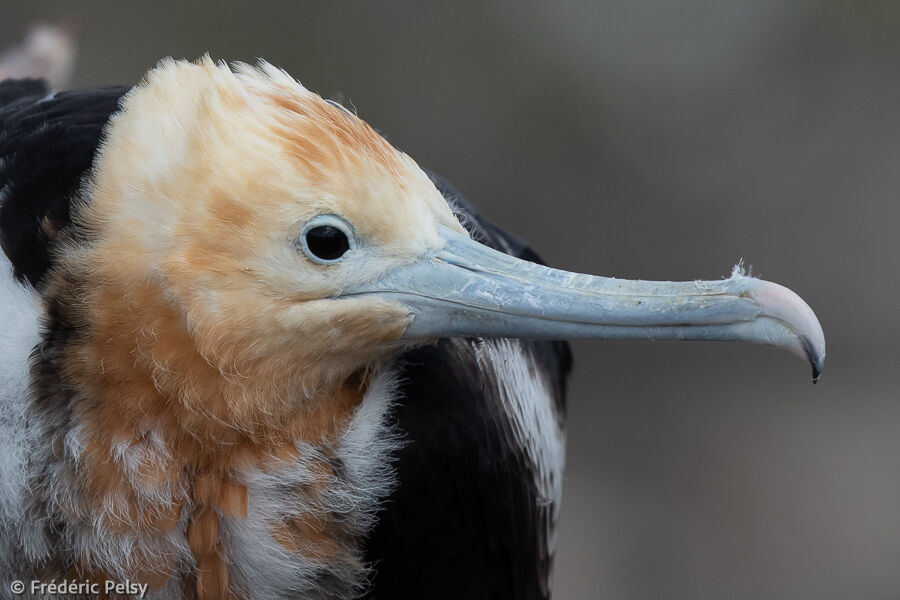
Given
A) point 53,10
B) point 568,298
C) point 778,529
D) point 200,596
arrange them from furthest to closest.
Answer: point 53,10 < point 778,529 < point 200,596 < point 568,298

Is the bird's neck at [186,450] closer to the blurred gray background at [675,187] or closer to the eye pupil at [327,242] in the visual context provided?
the eye pupil at [327,242]

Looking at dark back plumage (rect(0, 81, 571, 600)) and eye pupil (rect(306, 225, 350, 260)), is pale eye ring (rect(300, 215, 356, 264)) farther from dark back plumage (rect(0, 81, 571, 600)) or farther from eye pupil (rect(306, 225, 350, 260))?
dark back plumage (rect(0, 81, 571, 600))

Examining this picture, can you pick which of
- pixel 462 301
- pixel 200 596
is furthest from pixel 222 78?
pixel 200 596

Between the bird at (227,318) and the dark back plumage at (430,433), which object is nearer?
the bird at (227,318)

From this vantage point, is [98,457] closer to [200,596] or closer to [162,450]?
[162,450]

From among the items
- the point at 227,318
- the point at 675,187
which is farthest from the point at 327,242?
the point at 675,187

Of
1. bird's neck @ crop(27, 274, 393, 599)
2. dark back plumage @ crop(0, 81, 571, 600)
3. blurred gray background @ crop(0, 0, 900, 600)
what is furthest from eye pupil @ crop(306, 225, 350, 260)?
blurred gray background @ crop(0, 0, 900, 600)

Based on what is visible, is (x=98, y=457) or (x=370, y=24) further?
(x=370, y=24)

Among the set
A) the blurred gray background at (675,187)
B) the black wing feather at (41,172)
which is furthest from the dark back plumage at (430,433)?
the blurred gray background at (675,187)
